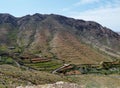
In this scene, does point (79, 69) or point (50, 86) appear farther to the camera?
point (79, 69)

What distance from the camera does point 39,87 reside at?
89.2 feet

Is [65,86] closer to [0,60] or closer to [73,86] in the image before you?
[73,86]

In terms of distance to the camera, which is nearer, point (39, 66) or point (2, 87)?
point (2, 87)

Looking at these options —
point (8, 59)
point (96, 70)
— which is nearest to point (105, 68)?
point (96, 70)

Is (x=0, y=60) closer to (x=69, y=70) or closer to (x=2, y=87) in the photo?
(x=69, y=70)

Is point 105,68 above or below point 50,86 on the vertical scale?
below

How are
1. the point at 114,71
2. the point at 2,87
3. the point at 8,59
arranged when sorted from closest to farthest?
the point at 2,87
the point at 114,71
the point at 8,59

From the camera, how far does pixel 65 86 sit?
27016 millimetres

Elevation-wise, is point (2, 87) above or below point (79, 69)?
above

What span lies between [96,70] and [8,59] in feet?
194

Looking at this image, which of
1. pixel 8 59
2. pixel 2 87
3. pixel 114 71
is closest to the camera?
pixel 2 87

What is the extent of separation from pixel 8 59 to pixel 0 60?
6957 mm

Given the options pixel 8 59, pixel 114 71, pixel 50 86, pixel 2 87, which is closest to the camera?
pixel 50 86

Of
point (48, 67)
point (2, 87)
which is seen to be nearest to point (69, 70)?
point (48, 67)
